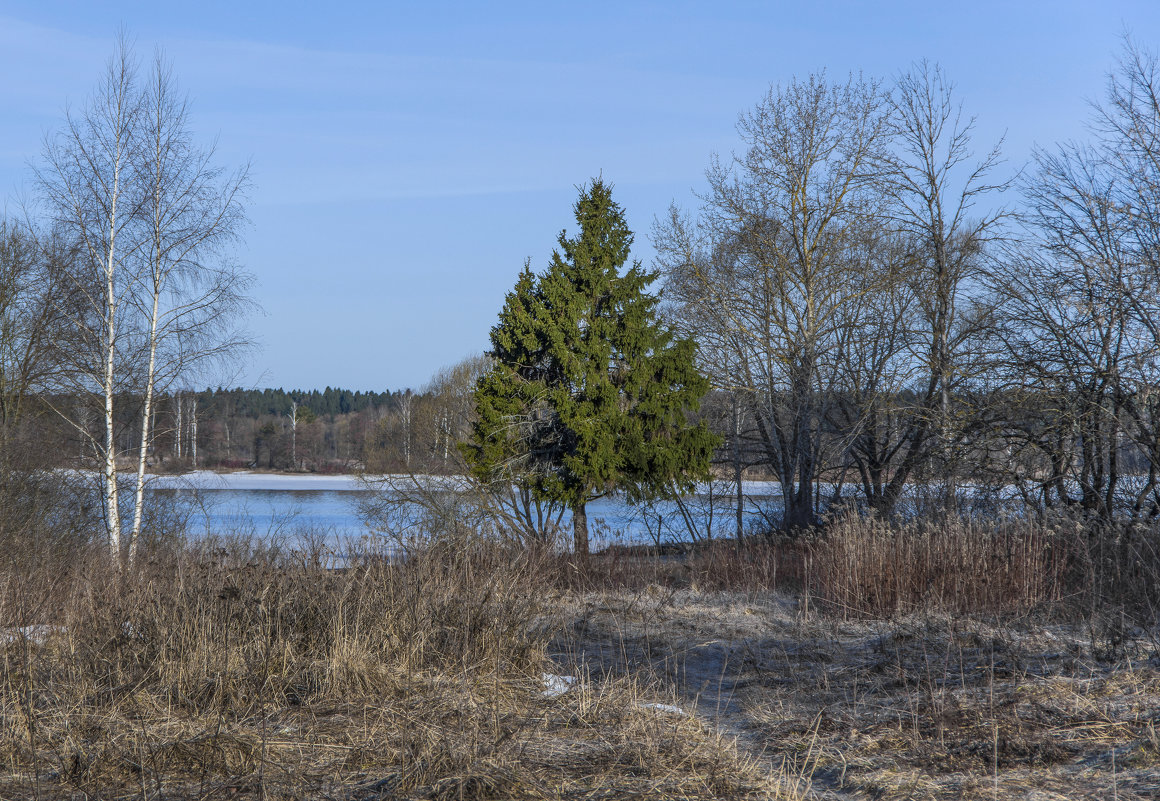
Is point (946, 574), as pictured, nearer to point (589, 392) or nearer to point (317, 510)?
point (589, 392)

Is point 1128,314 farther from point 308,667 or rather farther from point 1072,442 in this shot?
point 308,667

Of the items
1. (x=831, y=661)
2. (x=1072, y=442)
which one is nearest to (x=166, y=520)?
(x=831, y=661)

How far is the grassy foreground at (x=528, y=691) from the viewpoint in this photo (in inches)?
141

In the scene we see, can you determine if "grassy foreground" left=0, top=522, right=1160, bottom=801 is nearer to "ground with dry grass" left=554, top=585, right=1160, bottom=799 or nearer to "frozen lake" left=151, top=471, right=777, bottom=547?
"ground with dry grass" left=554, top=585, right=1160, bottom=799

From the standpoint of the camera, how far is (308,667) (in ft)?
16.2

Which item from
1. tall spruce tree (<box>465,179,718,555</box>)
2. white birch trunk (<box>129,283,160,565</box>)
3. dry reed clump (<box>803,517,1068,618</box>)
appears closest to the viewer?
dry reed clump (<box>803,517,1068,618</box>)

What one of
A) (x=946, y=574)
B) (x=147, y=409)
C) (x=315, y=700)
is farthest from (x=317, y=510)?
(x=315, y=700)

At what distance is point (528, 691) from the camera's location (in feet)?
16.4

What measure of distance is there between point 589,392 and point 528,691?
14559 millimetres

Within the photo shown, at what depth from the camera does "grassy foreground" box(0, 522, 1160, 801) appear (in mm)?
3590

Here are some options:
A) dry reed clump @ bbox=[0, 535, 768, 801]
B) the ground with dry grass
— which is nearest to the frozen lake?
dry reed clump @ bbox=[0, 535, 768, 801]

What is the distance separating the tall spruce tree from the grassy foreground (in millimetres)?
11635

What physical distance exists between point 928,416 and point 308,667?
11.5 m

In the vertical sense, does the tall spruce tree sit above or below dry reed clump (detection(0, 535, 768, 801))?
above
